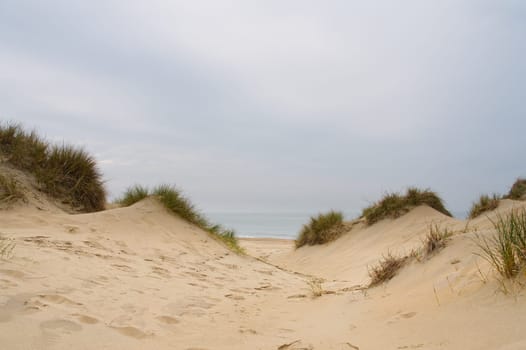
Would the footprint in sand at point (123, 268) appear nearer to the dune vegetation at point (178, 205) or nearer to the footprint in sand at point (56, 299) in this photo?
the footprint in sand at point (56, 299)

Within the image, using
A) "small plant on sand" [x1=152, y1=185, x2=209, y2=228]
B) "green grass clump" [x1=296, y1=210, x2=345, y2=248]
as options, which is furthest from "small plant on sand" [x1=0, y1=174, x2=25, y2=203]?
"green grass clump" [x1=296, y1=210, x2=345, y2=248]

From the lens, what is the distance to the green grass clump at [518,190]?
11.5 m

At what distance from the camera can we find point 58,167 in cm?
755

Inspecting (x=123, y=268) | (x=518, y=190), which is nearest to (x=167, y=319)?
(x=123, y=268)

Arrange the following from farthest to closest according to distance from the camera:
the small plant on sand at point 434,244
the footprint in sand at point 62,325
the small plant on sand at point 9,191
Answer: the small plant on sand at point 9,191
the small plant on sand at point 434,244
the footprint in sand at point 62,325

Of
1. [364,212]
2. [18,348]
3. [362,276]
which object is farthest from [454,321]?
[364,212]

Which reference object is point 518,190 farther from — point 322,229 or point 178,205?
point 178,205

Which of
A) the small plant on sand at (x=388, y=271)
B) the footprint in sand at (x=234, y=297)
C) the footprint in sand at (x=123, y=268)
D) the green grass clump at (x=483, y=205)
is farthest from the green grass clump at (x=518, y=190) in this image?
the footprint in sand at (x=123, y=268)

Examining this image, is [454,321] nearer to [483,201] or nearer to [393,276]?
[393,276]

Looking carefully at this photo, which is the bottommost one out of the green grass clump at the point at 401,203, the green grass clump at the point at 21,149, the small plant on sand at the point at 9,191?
the green grass clump at the point at 401,203

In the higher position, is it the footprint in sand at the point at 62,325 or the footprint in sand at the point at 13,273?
the footprint in sand at the point at 13,273

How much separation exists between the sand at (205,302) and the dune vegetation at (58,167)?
140 centimetres

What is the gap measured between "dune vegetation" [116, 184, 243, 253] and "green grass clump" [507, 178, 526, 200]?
881 centimetres

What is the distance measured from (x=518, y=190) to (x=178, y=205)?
33.8ft
